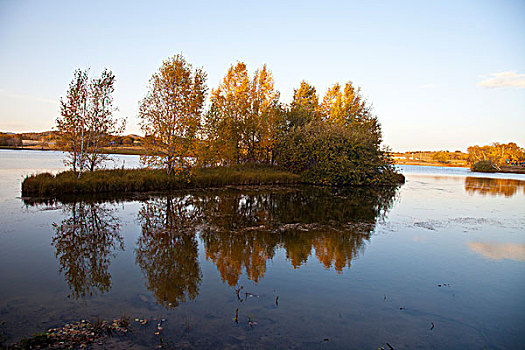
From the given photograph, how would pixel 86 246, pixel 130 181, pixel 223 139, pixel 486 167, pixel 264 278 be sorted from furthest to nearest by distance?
pixel 486 167 → pixel 223 139 → pixel 130 181 → pixel 86 246 → pixel 264 278

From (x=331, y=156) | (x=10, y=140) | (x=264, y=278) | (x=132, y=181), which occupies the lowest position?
(x=264, y=278)

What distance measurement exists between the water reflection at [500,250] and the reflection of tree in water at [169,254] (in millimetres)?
8602

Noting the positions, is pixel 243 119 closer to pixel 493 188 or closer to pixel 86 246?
pixel 86 246

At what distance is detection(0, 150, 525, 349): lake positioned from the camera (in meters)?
4.76

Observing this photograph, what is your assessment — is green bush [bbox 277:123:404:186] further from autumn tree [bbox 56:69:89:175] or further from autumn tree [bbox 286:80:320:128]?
autumn tree [bbox 56:69:89:175]

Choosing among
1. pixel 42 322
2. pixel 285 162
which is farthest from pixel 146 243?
pixel 285 162

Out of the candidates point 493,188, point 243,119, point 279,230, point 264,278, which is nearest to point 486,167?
point 493,188

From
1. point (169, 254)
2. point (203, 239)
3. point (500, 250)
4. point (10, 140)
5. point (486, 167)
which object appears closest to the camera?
point (169, 254)

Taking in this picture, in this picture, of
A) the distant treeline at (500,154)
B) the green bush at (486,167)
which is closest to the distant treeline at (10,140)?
the green bush at (486,167)

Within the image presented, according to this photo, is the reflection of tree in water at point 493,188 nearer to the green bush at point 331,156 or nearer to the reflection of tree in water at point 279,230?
the green bush at point 331,156

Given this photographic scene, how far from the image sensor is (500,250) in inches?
384

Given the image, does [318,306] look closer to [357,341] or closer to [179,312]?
[357,341]

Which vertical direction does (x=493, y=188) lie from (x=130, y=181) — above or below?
below

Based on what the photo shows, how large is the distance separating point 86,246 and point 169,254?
101 inches
